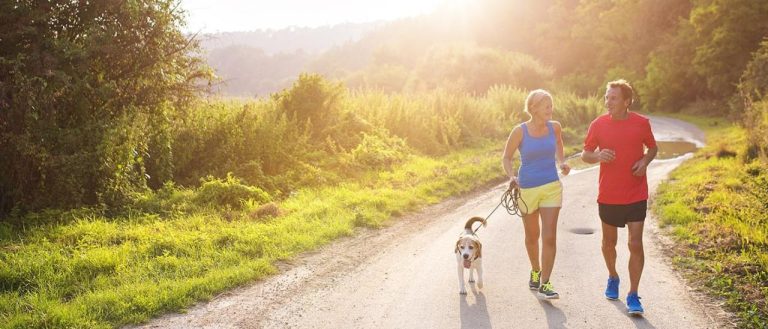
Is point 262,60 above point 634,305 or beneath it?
above

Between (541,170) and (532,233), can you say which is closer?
(541,170)

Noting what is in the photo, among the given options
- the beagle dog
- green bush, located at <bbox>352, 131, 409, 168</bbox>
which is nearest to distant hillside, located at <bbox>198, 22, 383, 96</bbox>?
green bush, located at <bbox>352, 131, 409, 168</bbox>

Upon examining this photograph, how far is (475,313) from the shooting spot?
20.3ft

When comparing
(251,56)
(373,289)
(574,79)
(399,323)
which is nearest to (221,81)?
(373,289)

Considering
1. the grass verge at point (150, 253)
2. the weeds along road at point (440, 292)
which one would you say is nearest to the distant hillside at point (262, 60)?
the grass verge at point (150, 253)

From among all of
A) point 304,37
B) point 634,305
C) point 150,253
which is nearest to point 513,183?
point 634,305

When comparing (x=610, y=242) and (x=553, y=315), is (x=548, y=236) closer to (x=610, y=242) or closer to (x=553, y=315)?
(x=610, y=242)

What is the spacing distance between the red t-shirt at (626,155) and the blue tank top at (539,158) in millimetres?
552

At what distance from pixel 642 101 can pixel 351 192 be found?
45867 millimetres

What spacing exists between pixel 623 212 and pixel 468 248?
168cm

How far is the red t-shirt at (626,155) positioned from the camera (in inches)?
236

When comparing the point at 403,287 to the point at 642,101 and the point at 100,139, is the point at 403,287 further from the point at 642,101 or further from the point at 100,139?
the point at 642,101

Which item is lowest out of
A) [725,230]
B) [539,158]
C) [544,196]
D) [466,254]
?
[725,230]

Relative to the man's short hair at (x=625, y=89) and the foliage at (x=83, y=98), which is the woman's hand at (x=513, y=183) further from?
the foliage at (x=83, y=98)
